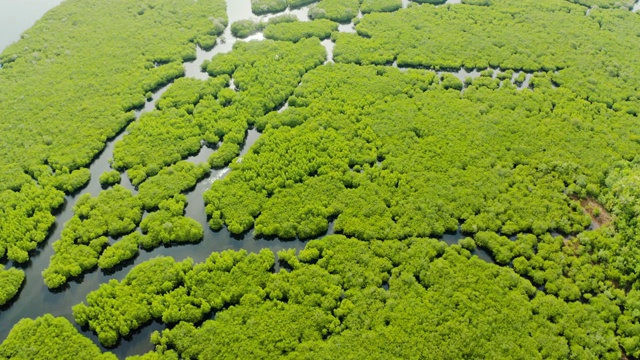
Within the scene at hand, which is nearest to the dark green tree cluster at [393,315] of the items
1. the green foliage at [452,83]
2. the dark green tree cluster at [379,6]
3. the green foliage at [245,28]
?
the green foliage at [452,83]

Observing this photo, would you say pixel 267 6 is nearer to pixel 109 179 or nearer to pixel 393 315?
pixel 109 179

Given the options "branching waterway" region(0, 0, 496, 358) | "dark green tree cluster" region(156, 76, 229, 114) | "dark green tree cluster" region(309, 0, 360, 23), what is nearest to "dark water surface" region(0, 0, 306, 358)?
"branching waterway" region(0, 0, 496, 358)

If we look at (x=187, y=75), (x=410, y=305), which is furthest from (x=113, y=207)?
(x=410, y=305)

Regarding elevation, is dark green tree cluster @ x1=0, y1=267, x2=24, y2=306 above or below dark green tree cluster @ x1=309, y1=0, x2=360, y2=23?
below

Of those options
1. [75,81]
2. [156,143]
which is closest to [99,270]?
[156,143]

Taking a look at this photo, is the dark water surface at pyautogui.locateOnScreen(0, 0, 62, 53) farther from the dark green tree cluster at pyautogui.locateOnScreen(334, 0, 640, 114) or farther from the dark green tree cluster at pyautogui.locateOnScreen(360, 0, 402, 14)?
the dark green tree cluster at pyautogui.locateOnScreen(360, 0, 402, 14)

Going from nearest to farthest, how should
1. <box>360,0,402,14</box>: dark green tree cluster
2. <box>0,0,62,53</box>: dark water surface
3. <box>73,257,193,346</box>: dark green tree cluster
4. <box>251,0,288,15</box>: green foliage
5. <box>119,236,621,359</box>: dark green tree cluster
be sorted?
<box>119,236,621,359</box>: dark green tree cluster
<box>73,257,193,346</box>: dark green tree cluster
<box>0,0,62,53</box>: dark water surface
<box>251,0,288,15</box>: green foliage
<box>360,0,402,14</box>: dark green tree cluster

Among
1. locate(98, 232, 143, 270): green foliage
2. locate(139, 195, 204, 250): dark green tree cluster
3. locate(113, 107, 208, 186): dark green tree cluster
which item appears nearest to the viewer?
locate(98, 232, 143, 270): green foliage
